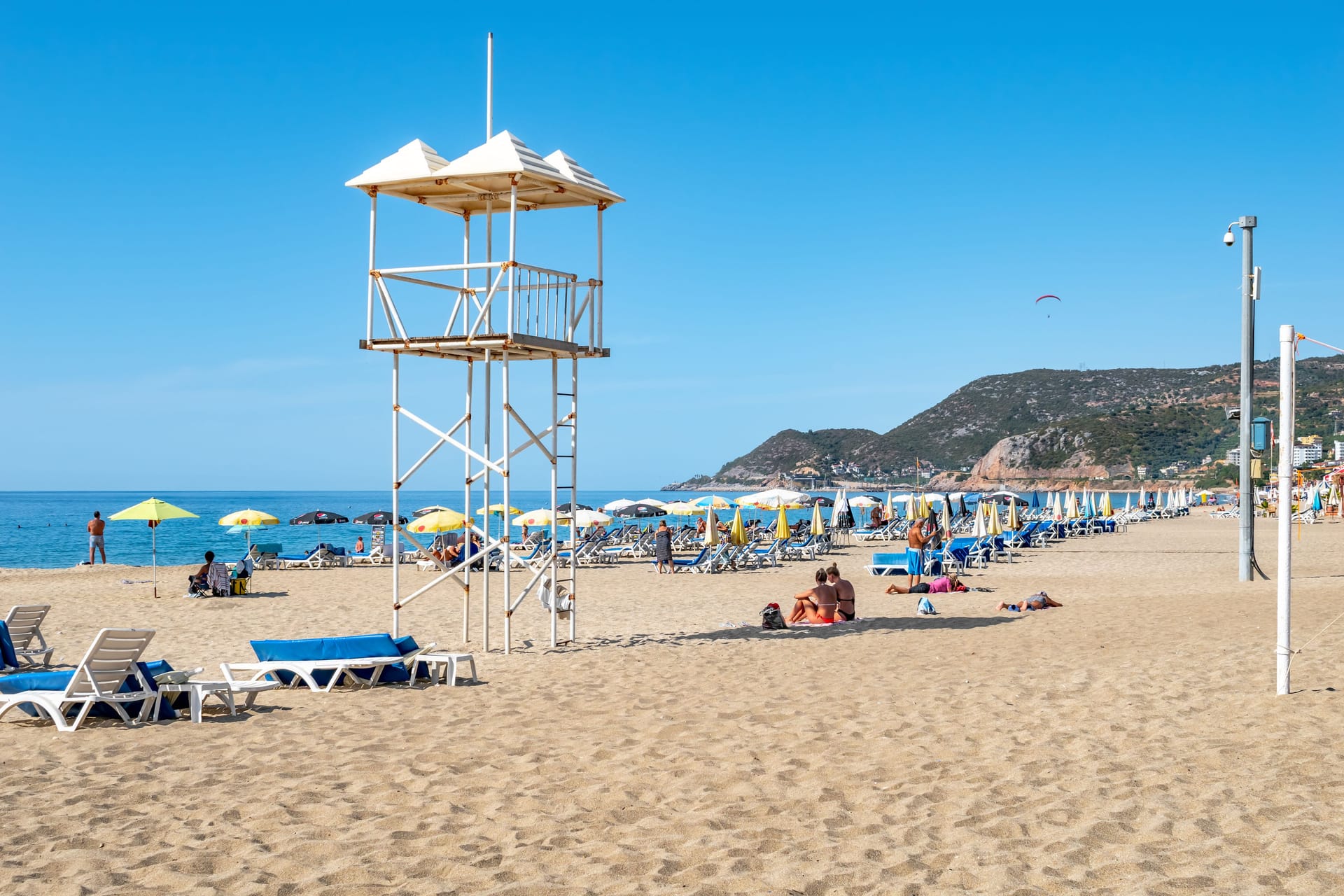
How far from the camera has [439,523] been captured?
22875mm

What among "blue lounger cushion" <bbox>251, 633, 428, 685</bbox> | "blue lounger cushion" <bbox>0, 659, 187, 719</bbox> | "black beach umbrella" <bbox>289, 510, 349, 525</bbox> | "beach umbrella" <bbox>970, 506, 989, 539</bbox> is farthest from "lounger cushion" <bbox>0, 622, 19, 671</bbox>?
"black beach umbrella" <bbox>289, 510, 349, 525</bbox>

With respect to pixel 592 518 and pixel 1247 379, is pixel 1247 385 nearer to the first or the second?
pixel 1247 379

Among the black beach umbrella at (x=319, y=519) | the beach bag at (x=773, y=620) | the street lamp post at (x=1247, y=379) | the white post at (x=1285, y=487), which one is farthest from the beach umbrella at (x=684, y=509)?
the white post at (x=1285, y=487)

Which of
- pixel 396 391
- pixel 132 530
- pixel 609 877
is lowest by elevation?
pixel 132 530

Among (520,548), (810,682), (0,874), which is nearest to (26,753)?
(0,874)

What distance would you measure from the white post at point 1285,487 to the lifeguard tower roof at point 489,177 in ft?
21.3

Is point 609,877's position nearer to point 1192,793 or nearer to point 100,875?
point 100,875

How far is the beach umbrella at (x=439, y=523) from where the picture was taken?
22500 mm

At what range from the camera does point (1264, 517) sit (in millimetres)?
54719

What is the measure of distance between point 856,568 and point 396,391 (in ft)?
47.0

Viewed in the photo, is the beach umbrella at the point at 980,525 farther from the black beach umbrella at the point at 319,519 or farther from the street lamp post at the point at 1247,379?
the black beach umbrella at the point at 319,519

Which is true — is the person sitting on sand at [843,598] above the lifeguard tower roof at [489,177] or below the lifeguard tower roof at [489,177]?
below

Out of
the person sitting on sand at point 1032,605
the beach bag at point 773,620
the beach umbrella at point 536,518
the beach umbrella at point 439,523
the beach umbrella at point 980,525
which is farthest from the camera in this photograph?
the beach umbrella at point 980,525

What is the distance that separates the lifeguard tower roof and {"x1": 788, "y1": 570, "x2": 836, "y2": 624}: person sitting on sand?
5.15 metres
